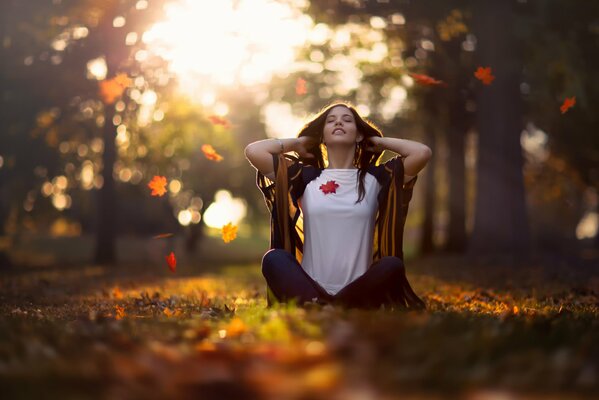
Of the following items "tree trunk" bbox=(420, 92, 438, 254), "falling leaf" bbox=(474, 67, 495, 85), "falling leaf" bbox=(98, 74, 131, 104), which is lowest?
"tree trunk" bbox=(420, 92, 438, 254)

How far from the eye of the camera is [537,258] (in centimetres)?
1709

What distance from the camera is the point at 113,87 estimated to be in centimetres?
1883

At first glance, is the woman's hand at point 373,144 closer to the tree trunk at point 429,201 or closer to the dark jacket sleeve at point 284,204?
the dark jacket sleeve at point 284,204

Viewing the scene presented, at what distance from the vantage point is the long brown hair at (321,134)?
23.8 feet

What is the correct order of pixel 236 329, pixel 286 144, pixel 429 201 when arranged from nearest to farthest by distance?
pixel 236 329, pixel 286 144, pixel 429 201

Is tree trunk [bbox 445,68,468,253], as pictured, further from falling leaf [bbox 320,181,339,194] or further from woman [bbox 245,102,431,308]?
falling leaf [bbox 320,181,339,194]

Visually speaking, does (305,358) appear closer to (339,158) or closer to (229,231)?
(339,158)

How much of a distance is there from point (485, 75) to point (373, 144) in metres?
10.2

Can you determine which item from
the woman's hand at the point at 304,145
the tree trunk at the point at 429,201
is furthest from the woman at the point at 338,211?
the tree trunk at the point at 429,201

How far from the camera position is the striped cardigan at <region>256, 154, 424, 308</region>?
685 centimetres

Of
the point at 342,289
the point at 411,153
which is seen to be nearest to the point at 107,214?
the point at 411,153

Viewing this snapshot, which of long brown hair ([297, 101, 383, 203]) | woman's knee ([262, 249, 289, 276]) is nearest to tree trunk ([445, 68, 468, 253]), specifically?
long brown hair ([297, 101, 383, 203])

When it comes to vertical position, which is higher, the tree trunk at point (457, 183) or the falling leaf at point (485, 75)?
the falling leaf at point (485, 75)

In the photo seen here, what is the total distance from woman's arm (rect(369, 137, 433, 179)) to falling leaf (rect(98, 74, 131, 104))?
→ 1228cm
